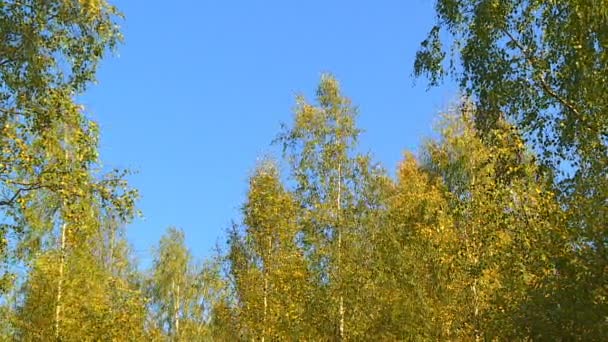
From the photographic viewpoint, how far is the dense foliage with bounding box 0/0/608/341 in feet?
45.0

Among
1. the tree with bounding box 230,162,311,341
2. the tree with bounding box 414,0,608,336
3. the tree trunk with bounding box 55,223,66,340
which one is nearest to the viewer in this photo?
the tree with bounding box 414,0,608,336

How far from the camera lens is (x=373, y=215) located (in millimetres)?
28562

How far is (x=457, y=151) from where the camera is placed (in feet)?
106

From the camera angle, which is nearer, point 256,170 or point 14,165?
point 14,165

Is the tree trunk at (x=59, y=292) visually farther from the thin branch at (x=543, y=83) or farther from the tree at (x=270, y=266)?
the thin branch at (x=543, y=83)

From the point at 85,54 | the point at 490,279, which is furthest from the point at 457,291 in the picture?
the point at 85,54

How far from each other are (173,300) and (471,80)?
42.4 m

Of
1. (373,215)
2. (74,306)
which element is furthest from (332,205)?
(74,306)

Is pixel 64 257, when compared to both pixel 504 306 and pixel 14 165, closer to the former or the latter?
pixel 14 165

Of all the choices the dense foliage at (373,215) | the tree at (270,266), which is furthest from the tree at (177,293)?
the tree at (270,266)

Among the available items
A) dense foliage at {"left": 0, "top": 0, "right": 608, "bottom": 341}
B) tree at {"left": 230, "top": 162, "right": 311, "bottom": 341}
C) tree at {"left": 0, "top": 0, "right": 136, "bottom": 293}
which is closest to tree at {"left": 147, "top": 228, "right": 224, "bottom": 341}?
dense foliage at {"left": 0, "top": 0, "right": 608, "bottom": 341}

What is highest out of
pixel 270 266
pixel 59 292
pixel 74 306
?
pixel 270 266

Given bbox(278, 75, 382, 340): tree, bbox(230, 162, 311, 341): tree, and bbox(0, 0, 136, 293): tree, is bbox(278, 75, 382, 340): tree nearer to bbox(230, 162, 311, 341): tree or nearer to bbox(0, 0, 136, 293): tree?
bbox(230, 162, 311, 341): tree

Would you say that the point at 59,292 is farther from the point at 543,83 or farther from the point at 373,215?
the point at 543,83
